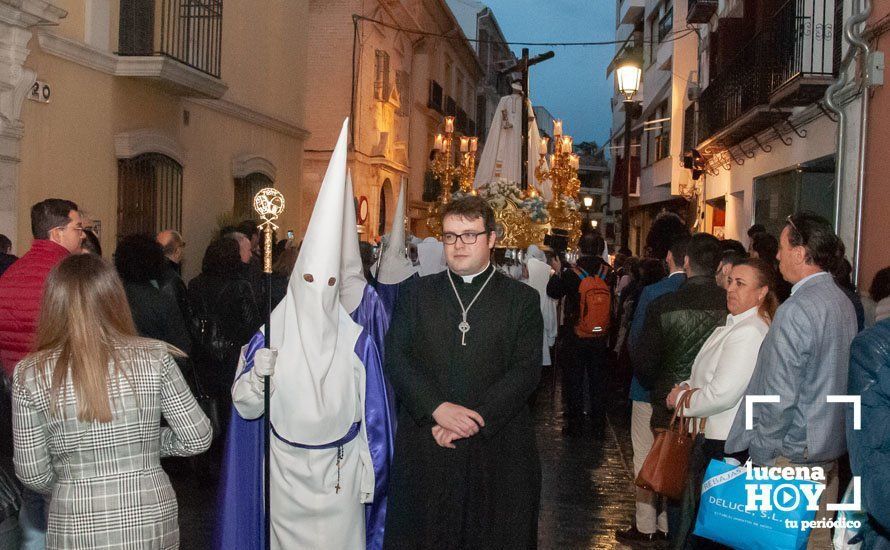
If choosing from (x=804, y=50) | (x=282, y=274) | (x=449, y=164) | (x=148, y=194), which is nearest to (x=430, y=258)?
(x=282, y=274)

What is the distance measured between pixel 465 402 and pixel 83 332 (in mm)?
1746

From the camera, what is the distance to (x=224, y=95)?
1595cm

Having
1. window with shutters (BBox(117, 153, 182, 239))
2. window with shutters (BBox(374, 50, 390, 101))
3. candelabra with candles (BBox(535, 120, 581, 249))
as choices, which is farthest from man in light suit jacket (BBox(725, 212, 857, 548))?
window with shutters (BBox(374, 50, 390, 101))

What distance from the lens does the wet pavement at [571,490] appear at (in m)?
6.78

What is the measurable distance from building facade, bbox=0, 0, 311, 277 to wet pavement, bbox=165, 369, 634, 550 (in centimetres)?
414

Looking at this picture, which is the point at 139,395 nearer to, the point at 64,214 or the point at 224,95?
the point at 64,214

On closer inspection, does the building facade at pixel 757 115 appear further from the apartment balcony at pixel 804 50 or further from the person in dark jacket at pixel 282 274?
the person in dark jacket at pixel 282 274

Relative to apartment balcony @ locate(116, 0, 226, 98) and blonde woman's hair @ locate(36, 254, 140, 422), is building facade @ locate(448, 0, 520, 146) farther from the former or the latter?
blonde woman's hair @ locate(36, 254, 140, 422)

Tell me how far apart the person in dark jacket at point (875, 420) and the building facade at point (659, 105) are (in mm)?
16773

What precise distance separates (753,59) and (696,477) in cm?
1102

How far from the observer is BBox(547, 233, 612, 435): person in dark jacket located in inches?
416

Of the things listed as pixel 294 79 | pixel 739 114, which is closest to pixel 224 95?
pixel 294 79

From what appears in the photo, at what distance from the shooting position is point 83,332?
352 cm

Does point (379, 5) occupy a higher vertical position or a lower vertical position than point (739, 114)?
higher
